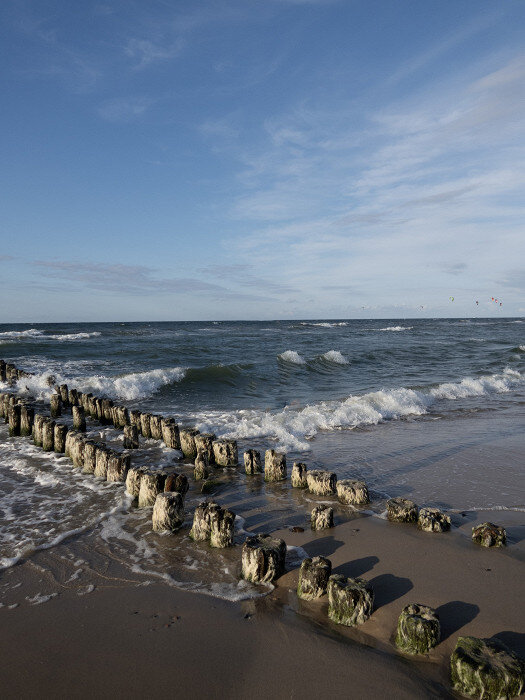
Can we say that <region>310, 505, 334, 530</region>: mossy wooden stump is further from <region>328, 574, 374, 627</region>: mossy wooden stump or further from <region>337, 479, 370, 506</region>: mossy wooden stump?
<region>328, 574, 374, 627</region>: mossy wooden stump

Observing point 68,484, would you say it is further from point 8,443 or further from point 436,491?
point 436,491

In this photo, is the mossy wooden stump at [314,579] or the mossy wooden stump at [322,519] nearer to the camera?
the mossy wooden stump at [314,579]

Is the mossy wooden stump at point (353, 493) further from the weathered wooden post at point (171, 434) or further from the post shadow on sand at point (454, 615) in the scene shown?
the weathered wooden post at point (171, 434)

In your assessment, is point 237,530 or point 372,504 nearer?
point 237,530

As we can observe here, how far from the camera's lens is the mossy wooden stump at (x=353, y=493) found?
5.59 meters

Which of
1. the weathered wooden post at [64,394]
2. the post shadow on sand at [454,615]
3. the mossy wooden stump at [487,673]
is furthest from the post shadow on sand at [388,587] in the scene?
the weathered wooden post at [64,394]

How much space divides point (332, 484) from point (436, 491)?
1.55 meters

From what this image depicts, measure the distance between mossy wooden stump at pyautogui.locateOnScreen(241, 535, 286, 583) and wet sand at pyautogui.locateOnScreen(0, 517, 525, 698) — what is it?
6.1 inches

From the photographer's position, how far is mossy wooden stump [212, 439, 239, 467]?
7.25 metres

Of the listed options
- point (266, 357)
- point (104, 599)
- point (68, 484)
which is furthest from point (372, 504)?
point (266, 357)

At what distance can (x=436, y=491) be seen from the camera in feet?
20.3

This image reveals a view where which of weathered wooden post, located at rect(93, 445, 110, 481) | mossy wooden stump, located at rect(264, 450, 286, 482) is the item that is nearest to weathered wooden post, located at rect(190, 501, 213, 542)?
mossy wooden stump, located at rect(264, 450, 286, 482)

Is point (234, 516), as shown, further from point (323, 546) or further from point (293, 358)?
point (293, 358)

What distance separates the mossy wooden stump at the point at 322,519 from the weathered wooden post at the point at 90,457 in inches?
144
